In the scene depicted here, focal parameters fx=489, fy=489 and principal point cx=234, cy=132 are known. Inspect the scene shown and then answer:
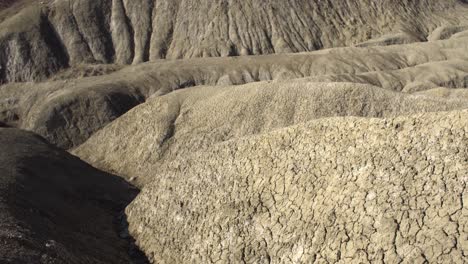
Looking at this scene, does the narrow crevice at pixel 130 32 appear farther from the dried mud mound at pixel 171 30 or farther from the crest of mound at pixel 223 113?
the crest of mound at pixel 223 113

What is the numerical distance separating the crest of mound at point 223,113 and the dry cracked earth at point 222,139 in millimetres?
120

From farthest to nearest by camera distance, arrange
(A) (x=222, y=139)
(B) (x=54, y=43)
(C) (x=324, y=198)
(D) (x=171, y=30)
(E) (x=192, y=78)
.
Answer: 1. (D) (x=171, y=30)
2. (B) (x=54, y=43)
3. (E) (x=192, y=78)
4. (A) (x=222, y=139)
5. (C) (x=324, y=198)

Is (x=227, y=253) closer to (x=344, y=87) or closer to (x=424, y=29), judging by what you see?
(x=344, y=87)

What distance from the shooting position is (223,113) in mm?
34312

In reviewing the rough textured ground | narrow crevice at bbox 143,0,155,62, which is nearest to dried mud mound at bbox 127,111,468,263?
the rough textured ground

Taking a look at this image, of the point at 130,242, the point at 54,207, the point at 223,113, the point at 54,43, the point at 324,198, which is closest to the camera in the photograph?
the point at 324,198

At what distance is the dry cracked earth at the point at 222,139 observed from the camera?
1366 cm

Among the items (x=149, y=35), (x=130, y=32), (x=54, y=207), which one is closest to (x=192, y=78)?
(x=149, y=35)

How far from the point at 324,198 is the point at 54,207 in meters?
12.8

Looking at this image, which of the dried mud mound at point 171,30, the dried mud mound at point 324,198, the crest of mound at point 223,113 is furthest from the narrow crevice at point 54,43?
the dried mud mound at point 324,198

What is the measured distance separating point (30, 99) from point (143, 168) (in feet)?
91.5

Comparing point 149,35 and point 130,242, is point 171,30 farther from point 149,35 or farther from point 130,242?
point 130,242

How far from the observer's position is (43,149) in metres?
31.0

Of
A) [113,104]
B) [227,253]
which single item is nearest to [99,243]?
[227,253]
